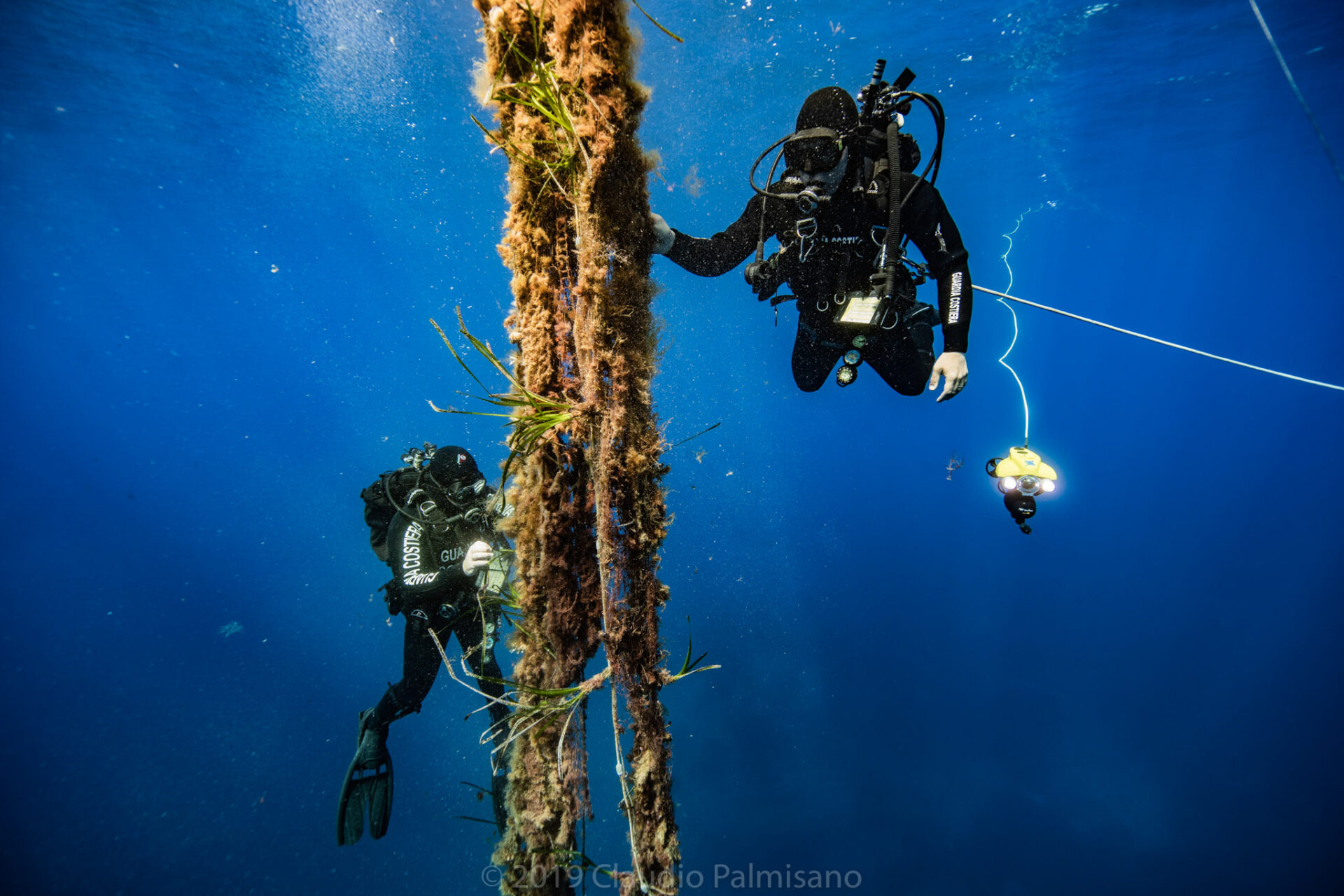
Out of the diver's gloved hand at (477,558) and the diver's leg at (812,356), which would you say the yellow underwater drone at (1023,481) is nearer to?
the diver's leg at (812,356)

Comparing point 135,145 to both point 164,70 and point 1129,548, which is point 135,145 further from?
point 1129,548

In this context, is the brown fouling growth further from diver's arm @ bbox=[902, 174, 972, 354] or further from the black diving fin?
the black diving fin

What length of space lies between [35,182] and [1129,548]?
186 feet

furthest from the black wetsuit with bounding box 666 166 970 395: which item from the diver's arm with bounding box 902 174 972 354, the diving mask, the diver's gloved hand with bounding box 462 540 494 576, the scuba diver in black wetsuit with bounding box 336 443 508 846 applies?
the scuba diver in black wetsuit with bounding box 336 443 508 846

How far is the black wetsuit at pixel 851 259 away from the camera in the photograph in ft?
10.5

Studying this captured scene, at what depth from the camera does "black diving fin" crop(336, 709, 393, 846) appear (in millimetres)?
4961

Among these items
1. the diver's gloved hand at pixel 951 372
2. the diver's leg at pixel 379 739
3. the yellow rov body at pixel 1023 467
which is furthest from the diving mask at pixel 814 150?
the diver's leg at pixel 379 739

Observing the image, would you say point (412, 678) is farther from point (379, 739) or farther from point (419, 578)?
point (419, 578)

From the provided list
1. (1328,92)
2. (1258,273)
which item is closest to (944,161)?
(1328,92)

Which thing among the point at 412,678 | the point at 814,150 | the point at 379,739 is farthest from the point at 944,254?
the point at 379,739

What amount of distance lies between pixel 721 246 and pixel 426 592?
4114mm

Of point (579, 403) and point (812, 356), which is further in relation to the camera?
point (812, 356)

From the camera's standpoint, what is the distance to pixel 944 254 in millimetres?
3232

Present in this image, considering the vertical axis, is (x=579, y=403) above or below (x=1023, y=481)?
below
